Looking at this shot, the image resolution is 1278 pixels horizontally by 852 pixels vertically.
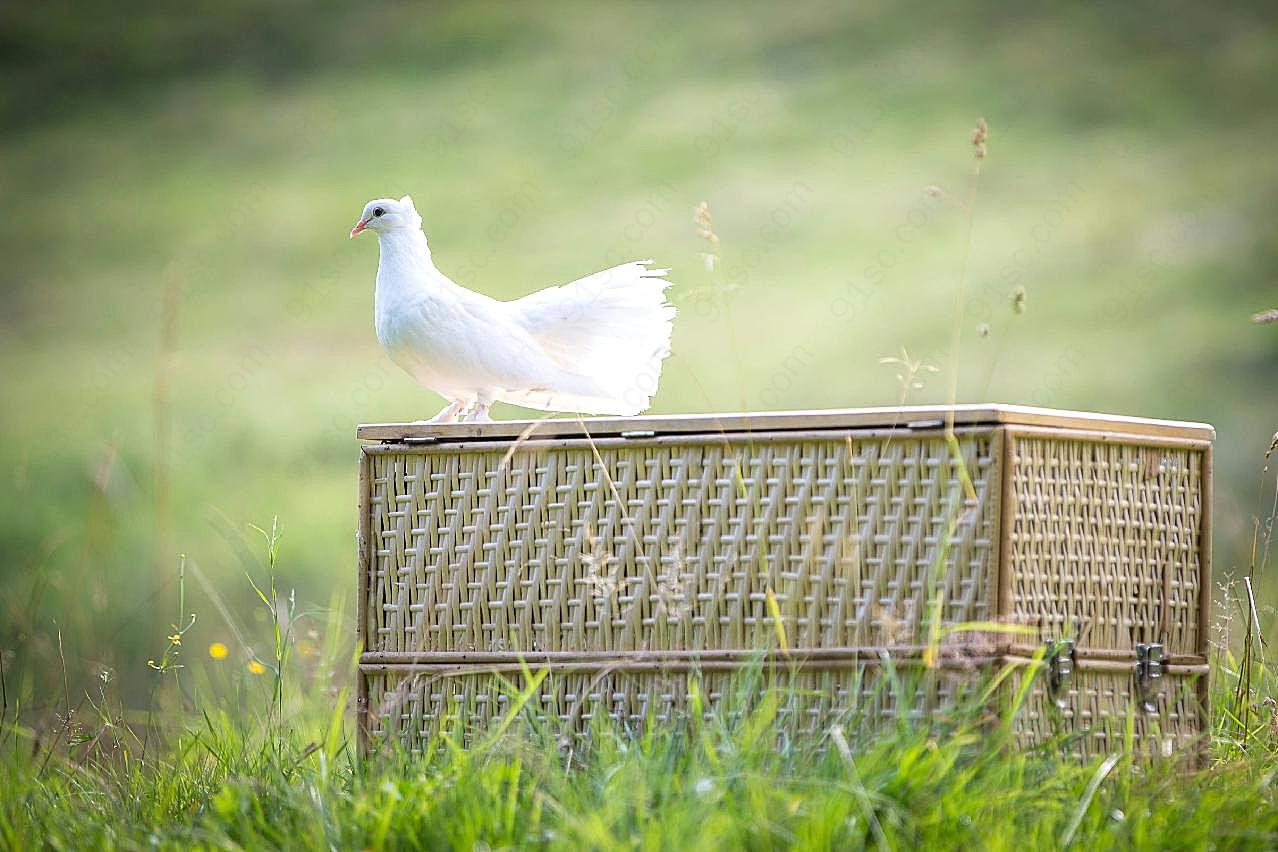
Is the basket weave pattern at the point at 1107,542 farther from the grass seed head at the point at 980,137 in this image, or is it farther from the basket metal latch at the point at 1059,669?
the grass seed head at the point at 980,137

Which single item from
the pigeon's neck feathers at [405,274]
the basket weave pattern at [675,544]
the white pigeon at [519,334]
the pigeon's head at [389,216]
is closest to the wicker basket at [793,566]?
the basket weave pattern at [675,544]

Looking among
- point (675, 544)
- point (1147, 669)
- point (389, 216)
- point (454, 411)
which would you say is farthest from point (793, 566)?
point (389, 216)

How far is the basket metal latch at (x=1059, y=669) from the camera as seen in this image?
8.08 ft

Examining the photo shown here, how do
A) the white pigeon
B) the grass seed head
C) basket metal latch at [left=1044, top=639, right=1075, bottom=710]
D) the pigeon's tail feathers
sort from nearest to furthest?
basket metal latch at [left=1044, top=639, right=1075, bottom=710], the grass seed head, the white pigeon, the pigeon's tail feathers

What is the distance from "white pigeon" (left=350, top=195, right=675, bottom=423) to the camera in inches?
128

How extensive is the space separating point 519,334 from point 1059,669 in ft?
4.76

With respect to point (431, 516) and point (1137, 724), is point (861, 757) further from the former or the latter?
point (431, 516)

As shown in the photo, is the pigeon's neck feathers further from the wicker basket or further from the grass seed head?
the grass seed head

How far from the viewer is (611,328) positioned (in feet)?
11.2

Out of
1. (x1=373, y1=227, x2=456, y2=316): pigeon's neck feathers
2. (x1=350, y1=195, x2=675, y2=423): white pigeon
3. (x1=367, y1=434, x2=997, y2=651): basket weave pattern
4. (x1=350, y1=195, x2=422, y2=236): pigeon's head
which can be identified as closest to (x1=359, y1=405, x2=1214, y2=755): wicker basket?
(x1=367, y1=434, x2=997, y2=651): basket weave pattern

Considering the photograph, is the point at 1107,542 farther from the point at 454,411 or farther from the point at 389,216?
the point at 389,216

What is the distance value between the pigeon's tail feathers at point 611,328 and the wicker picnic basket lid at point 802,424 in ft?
1.45

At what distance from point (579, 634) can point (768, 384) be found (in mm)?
5984

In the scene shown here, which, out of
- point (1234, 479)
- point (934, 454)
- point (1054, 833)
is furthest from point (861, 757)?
point (1234, 479)
